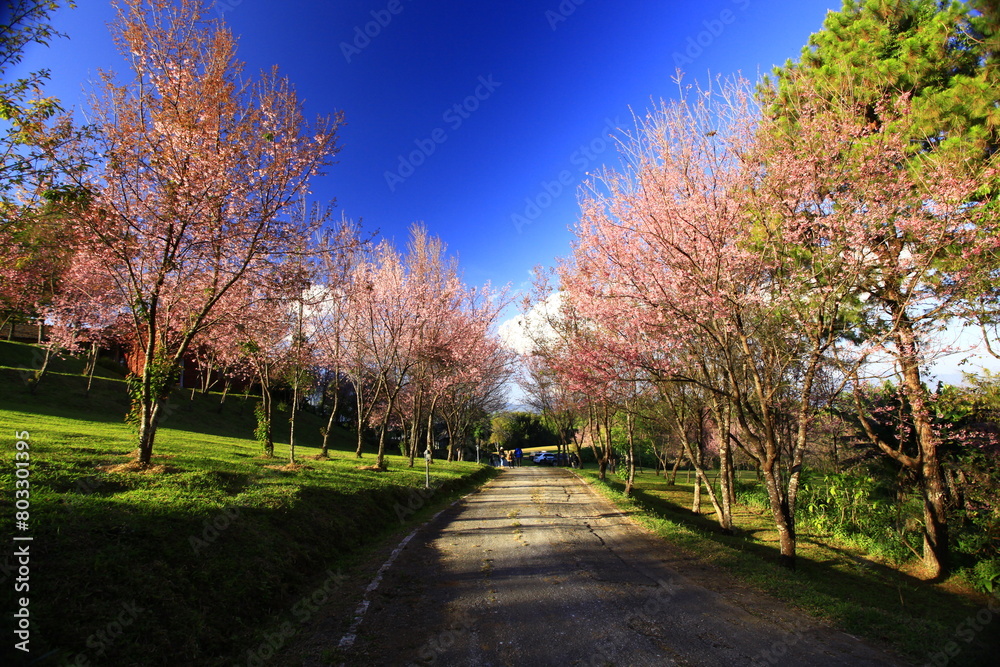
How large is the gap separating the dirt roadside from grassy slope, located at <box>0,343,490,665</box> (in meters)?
0.98

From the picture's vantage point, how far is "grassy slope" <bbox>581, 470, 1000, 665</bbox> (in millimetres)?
4367

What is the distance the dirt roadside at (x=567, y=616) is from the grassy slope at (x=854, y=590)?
38 centimetres

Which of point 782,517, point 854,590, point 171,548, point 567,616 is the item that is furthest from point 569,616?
point 854,590

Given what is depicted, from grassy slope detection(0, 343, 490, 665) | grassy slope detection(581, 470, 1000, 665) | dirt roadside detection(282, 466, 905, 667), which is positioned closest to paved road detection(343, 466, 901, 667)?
dirt roadside detection(282, 466, 905, 667)

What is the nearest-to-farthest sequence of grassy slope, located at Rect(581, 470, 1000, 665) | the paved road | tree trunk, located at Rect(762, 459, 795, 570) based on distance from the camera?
the paved road
grassy slope, located at Rect(581, 470, 1000, 665)
tree trunk, located at Rect(762, 459, 795, 570)

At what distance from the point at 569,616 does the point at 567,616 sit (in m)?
0.02

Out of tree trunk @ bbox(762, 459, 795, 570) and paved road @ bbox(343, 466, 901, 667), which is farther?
tree trunk @ bbox(762, 459, 795, 570)

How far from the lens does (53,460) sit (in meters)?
7.62

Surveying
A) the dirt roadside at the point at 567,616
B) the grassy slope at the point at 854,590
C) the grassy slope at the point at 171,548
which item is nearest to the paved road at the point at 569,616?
the dirt roadside at the point at 567,616

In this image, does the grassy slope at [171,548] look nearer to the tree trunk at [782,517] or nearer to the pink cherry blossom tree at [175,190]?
the pink cherry blossom tree at [175,190]

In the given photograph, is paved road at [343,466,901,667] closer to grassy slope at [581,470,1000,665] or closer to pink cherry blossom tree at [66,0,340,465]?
Answer: grassy slope at [581,470,1000,665]

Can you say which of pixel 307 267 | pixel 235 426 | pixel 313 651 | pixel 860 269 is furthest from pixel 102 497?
pixel 235 426

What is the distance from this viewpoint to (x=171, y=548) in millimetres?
5051

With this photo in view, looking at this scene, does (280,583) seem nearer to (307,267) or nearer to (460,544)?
(460,544)
